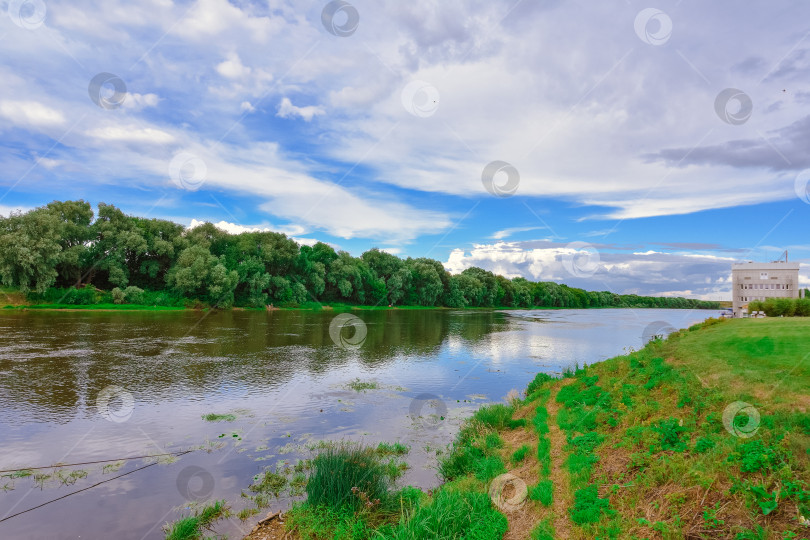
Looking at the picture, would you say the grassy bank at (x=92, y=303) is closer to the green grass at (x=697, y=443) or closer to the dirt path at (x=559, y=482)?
the dirt path at (x=559, y=482)

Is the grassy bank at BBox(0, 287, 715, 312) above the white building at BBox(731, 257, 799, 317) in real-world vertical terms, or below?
below

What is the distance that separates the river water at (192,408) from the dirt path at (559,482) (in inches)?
142

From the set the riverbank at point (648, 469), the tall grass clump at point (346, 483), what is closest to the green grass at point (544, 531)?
the riverbank at point (648, 469)

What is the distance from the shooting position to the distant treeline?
6538 cm

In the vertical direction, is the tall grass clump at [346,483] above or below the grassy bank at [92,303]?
below

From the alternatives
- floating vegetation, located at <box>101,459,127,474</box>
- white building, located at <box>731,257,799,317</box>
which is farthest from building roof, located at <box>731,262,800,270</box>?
floating vegetation, located at <box>101,459,127,474</box>

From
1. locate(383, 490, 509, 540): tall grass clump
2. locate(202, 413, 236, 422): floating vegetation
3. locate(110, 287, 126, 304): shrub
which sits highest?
locate(110, 287, 126, 304): shrub

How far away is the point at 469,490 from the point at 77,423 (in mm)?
15271

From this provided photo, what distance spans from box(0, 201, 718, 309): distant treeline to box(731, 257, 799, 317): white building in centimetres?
7538

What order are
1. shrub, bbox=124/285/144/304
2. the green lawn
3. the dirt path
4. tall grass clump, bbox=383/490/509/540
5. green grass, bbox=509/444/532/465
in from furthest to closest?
shrub, bbox=124/285/144/304 → green grass, bbox=509/444/532/465 → the green lawn → the dirt path → tall grass clump, bbox=383/490/509/540

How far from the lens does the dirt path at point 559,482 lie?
342 inches

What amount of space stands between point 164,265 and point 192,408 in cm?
8025

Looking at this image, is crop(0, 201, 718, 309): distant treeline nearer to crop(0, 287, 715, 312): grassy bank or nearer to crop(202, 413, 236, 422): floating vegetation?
crop(0, 287, 715, 312): grassy bank

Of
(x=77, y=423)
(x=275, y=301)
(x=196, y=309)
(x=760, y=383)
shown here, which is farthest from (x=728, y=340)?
(x=275, y=301)
